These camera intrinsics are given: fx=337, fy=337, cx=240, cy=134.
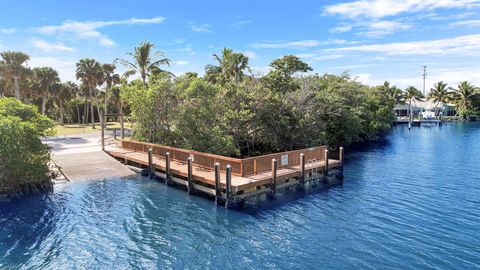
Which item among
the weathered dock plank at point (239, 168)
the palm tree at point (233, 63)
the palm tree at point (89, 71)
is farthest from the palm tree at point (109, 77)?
the weathered dock plank at point (239, 168)

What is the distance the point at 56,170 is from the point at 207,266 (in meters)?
15.4

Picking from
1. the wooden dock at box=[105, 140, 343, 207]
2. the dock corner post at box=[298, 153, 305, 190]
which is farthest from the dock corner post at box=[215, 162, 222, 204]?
the dock corner post at box=[298, 153, 305, 190]

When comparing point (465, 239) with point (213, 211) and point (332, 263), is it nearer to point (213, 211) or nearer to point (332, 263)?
point (332, 263)

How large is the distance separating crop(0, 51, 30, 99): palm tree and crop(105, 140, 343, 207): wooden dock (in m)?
26.7

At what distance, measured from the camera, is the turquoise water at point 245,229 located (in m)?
11.2

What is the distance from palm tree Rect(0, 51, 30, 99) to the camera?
41.2 metres

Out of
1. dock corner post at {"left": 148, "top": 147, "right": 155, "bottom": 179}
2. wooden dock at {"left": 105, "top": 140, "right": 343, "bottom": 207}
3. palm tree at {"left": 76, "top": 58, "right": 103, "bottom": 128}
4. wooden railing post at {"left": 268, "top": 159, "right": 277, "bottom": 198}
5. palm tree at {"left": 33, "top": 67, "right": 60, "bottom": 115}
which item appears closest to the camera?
wooden dock at {"left": 105, "top": 140, "right": 343, "bottom": 207}

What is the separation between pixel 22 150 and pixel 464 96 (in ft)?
316

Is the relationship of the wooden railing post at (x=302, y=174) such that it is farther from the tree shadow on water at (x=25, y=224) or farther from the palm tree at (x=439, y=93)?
the palm tree at (x=439, y=93)

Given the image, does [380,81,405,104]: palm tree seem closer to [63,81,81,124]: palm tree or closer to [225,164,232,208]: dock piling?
[63,81,81,124]: palm tree

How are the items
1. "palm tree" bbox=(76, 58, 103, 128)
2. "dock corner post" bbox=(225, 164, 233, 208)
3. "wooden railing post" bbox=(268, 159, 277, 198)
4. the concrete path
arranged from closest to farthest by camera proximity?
"dock corner post" bbox=(225, 164, 233, 208) → "wooden railing post" bbox=(268, 159, 277, 198) → the concrete path → "palm tree" bbox=(76, 58, 103, 128)

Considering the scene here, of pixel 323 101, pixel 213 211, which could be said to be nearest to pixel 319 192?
pixel 213 211

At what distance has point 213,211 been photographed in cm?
1606

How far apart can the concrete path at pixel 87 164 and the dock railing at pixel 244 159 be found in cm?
285
